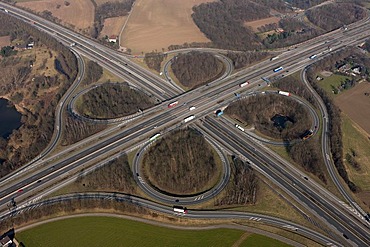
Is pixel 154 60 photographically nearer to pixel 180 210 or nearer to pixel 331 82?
pixel 331 82

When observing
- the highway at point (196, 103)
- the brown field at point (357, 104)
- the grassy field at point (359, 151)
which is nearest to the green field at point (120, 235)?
the highway at point (196, 103)

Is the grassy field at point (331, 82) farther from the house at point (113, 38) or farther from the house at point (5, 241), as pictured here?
the house at point (5, 241)

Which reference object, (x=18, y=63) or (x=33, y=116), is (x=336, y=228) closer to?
(x=33, y=116)

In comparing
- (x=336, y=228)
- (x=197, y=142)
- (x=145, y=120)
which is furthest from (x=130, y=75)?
(x=336, y=228)

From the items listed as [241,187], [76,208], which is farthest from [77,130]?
[241,187]

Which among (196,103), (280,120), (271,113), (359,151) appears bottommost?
(359,151)

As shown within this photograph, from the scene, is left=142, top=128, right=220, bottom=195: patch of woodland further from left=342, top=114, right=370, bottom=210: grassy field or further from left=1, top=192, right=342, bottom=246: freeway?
left=342, top=114, right=370, bottom=210: grassy field
